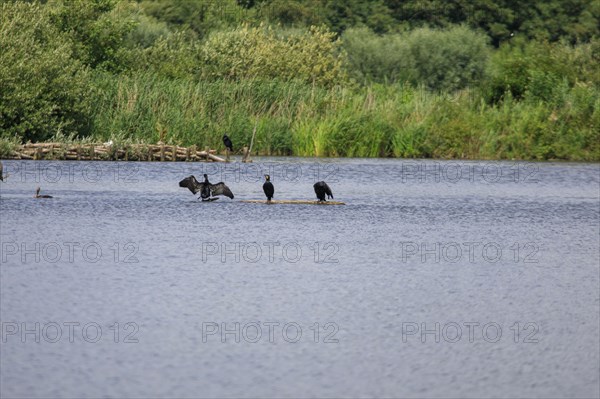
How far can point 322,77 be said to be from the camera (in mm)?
57844

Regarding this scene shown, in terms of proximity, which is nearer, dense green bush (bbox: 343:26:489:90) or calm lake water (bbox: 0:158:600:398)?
calm lake water (bbox: 0:158:600:398)

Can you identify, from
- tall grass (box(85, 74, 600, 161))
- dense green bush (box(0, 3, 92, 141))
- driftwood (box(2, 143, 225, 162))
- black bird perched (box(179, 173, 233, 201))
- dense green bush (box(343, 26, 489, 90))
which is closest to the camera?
black bird perched (box(179, 173, 233, 201))

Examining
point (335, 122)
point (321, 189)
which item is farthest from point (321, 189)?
point (335, 122)

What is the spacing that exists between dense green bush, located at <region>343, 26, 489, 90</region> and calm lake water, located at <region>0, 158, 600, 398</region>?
34.7m

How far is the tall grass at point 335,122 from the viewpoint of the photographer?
153ft

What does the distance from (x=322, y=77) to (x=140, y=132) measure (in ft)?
44.6

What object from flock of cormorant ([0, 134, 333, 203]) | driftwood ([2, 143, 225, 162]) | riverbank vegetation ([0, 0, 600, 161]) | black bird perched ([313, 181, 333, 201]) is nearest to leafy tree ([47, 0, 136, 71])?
riverbank vegetation ([0, 0, 600, 161])

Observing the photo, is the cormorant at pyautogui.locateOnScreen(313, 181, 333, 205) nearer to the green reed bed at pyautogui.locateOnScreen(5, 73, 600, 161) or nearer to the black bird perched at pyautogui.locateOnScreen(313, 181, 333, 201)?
the black bird perched at pyautogui.locateOnScreen(313, 181, 333, 201)

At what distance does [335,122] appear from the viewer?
153 ft

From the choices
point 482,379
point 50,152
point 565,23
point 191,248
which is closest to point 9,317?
point 482,379

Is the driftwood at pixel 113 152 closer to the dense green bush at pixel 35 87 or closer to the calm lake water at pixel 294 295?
the dense green bush at pixel 35 87

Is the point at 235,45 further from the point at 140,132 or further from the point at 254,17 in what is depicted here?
the point at 254,17

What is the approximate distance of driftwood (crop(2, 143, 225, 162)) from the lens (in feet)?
139

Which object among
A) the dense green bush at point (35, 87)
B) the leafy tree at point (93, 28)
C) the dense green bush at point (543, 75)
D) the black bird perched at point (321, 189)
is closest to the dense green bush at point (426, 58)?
the dense green bush at point (543, 75)
